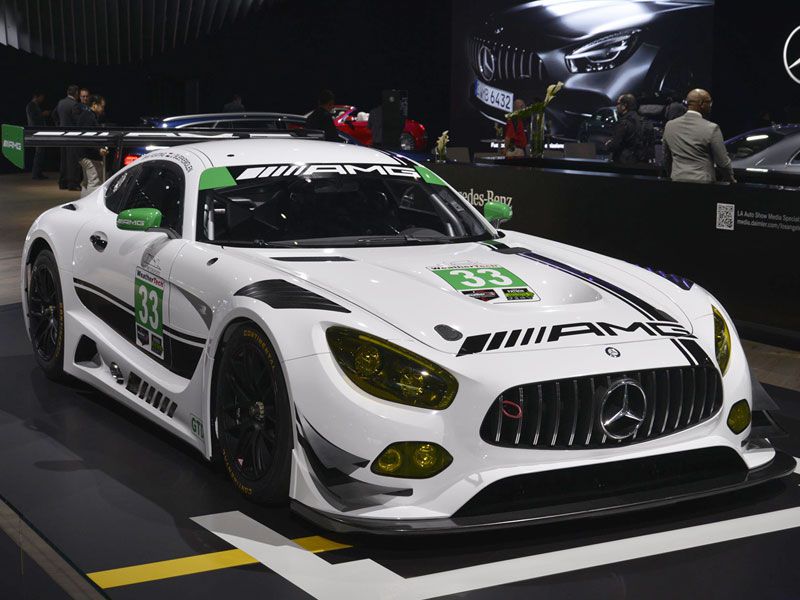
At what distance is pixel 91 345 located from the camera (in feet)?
18.8

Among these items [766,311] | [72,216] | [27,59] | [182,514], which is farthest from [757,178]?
[27,59]

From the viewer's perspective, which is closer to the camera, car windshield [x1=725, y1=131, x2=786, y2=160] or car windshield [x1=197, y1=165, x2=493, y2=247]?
car windshield [x1=197, y1=165, x2=493, y2=247]

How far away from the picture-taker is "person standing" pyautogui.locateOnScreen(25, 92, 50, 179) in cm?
2078

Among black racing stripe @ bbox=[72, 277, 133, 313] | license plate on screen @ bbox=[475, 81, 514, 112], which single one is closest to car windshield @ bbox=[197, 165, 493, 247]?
black racing stripe @ bbox=[72, 277, 133, 313]

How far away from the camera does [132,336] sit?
207 inches

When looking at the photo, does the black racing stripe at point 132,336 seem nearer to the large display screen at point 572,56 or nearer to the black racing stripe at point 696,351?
the black racing stripe at point 696,351

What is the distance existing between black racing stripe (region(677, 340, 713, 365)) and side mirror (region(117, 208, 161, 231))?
228cm

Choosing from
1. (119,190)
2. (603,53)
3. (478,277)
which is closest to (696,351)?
(478,277)

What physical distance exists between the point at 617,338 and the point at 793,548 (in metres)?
0.93

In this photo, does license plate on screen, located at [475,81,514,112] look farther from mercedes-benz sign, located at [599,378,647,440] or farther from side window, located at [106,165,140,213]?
mercedes-benz sign, located at [599,378,647,440]

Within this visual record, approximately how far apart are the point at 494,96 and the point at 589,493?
2058 cm

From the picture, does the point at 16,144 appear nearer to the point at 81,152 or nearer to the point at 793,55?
the point at 81,152

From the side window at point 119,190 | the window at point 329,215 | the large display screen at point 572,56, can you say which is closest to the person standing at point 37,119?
the large display screen at point 572,56

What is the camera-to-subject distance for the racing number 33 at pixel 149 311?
16.2 feet
